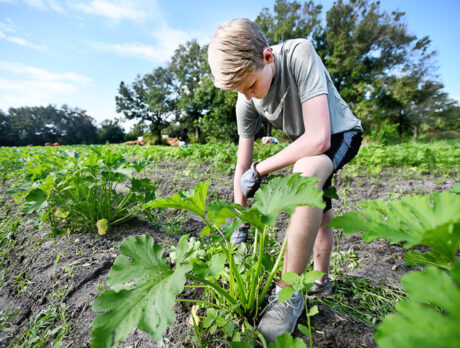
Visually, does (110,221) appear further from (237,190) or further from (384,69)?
(384,69)

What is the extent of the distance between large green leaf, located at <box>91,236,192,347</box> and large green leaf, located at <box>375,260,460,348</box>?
19.4 inches

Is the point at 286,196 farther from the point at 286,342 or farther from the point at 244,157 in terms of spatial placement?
the point at 244,157

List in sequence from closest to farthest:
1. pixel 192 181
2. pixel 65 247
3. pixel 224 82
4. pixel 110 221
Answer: pixel 224 82
pixel 65 247
pixel 110 221
pixel 192 181

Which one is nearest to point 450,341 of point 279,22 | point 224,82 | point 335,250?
point 224,82

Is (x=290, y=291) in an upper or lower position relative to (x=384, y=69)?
lower

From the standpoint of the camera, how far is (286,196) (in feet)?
2.60

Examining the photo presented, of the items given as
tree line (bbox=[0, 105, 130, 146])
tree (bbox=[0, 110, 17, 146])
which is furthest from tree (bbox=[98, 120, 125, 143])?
tree (bbox=[0, 110, 17, 146])

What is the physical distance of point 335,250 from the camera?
5.90ft

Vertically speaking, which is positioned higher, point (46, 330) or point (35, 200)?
point (35, 200)

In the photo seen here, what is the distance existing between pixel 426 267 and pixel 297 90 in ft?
3.70

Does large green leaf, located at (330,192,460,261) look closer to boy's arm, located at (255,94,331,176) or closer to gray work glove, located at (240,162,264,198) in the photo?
boy's arm, located at (255,94,331,176)

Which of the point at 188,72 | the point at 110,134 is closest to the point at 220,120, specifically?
the point at 188,72

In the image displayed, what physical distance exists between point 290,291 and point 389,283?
104 cm

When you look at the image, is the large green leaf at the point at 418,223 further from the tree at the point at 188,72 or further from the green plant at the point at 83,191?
the tree at the point at 188,72
